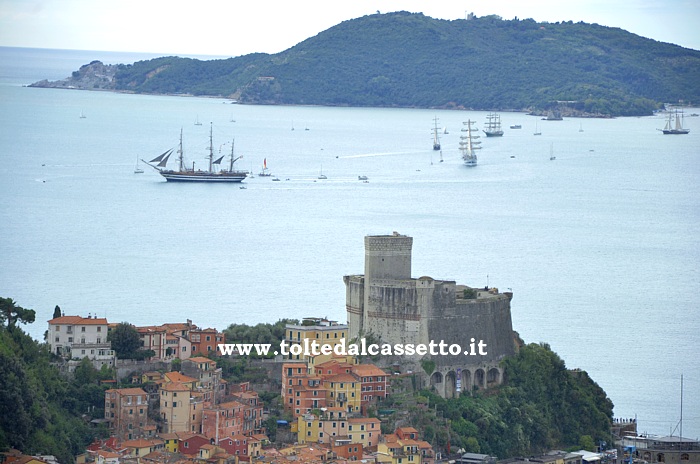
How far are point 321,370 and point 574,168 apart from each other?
10018 cm

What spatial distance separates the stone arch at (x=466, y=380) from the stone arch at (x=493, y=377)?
70cm

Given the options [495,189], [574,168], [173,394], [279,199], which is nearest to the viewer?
[173,394]

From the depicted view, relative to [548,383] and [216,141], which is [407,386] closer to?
[548,383]

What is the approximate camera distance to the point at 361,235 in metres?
90.8

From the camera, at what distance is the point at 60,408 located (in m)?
44.9

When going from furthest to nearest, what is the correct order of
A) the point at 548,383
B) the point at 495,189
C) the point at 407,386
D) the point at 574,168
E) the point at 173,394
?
the point at 574,168, the point at 495,189, the point at 548,383, the point at 407,386, the point at 173,394

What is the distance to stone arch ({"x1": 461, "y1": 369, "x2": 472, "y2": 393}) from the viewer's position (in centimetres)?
5038

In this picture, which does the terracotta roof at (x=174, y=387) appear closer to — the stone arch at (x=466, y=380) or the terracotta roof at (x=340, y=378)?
the terracotta roof at (x=340, y=378)

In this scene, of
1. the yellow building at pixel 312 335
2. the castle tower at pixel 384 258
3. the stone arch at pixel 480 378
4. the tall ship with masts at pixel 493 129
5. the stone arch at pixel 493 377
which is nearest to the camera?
the yellow building at pixel 312 335

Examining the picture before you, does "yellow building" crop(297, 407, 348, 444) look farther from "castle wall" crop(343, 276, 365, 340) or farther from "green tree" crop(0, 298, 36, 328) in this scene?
"green tree" crop(0, 298, 36, 328)

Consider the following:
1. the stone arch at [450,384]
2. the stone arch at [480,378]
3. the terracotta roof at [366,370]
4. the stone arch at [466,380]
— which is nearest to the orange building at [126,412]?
the terracotta roof at [366,370]

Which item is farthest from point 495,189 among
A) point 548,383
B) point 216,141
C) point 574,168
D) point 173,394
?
point 173,394

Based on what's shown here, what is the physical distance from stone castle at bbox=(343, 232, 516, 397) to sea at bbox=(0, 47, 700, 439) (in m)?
5.33

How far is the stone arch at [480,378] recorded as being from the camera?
5081 cm
